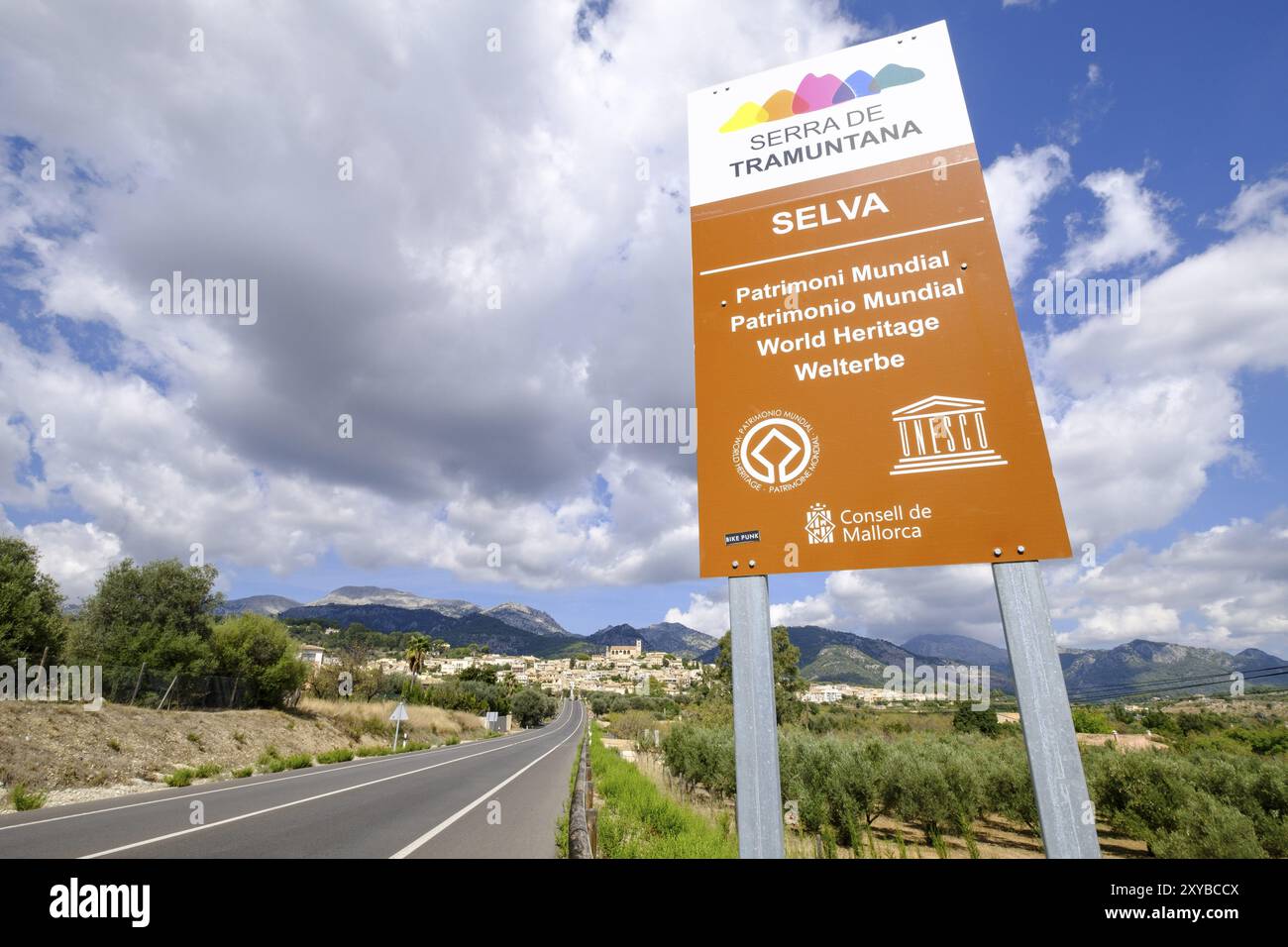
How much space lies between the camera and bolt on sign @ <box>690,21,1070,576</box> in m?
1.89

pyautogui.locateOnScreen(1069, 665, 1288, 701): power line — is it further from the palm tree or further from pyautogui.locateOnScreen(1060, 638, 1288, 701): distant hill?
pyautogui.locateOnScreen(1060, 638, 1288, 701): distant hill

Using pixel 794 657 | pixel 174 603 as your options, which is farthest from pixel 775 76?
pixel 174 603

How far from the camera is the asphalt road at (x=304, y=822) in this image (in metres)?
6.70

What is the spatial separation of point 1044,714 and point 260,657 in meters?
36.7

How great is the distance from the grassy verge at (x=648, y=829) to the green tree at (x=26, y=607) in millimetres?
24659

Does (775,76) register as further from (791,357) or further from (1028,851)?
(1028,851)

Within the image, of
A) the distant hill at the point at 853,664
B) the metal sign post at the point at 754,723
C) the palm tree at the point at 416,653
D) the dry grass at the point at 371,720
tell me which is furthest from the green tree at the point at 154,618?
the distant hill at the point at 853,664

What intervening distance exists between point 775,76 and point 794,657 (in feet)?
114

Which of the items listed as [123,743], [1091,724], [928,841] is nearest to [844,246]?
[928,841]

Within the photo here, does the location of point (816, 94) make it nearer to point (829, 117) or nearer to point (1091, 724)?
point (829, 117)

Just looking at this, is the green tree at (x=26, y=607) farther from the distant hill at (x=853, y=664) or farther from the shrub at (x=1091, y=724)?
the distant hill at (x=853, y=664)

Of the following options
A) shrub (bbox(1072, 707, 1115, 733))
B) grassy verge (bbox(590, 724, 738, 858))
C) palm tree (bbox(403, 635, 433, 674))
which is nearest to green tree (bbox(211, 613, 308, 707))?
grassy verge (bbox(590, 724, 738, 858))

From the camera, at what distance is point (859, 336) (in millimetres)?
2119

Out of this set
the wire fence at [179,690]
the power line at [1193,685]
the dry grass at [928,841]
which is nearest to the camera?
the dry grass at [928,841]
